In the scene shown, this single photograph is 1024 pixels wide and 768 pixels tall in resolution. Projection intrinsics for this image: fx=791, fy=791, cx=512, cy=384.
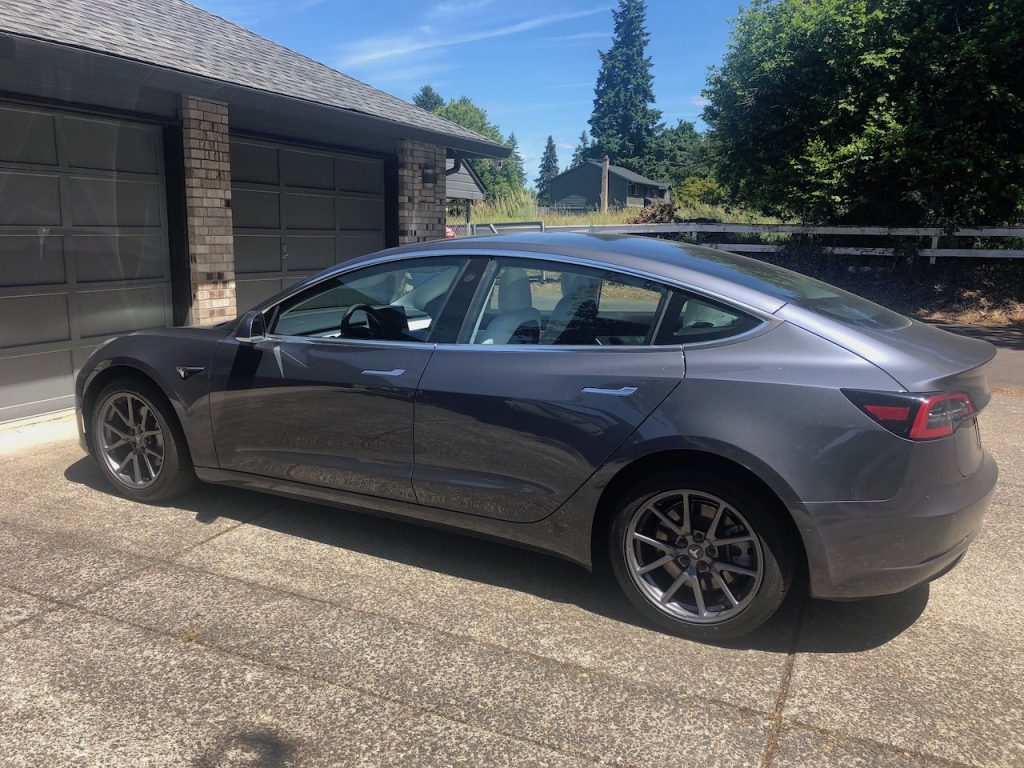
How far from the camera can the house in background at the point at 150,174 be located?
6242mm

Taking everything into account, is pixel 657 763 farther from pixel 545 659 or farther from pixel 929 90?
pixel 929 90

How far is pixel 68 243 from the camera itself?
263 inches

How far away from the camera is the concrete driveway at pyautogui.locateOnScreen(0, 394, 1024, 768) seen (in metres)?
2.50

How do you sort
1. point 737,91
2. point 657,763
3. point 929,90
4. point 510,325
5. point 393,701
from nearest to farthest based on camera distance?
1. point 657,763
2. point 393,701
3. point 510,325
4. point 929,90
5. point 737,91

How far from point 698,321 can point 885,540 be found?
1052 mm

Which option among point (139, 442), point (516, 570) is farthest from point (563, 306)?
point (139, 442)

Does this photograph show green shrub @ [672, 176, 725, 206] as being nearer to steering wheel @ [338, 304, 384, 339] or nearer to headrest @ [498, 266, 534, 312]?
steering wheel @ [338, 304, 384, 339]

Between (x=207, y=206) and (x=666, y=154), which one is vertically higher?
(x=666, y=154)

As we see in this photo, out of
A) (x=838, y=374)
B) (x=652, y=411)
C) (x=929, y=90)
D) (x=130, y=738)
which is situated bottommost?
(x=130, y=738)

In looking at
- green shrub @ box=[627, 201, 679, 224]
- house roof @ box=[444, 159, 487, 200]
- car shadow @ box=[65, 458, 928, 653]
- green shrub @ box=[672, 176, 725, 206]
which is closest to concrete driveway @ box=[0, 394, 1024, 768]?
car shadow @ box=[65, 458, 928, 653]

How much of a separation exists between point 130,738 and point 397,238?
8438 millimetres

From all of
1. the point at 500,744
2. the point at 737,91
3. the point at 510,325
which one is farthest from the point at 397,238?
the point at 737,91

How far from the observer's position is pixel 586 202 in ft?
233

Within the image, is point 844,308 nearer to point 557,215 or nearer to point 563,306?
point 563,306
